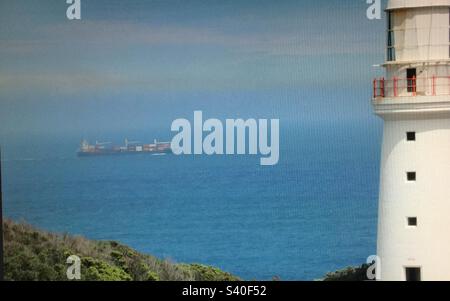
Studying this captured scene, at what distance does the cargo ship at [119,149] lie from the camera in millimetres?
35750

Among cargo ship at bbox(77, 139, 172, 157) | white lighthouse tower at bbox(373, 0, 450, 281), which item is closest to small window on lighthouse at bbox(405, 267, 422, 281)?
white lighthouse tower at bbox(373, 0, 450, 281)

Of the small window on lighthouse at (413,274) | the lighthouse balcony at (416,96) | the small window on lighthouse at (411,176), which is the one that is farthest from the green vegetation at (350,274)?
the lighthouse balcony at (416,96)

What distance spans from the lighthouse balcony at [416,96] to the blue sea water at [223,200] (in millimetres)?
2072

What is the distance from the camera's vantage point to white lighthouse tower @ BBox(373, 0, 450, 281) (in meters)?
30.9

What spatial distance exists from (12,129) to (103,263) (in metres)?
3.52

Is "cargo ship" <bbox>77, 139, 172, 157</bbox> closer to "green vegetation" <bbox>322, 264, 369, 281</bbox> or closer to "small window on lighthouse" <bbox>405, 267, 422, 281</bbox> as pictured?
"green vegetation" <bbox>322, 264, 369, 281</bbox>

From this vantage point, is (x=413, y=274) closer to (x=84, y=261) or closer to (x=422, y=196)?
(x=422, y=196)

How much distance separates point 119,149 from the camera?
3634 cm

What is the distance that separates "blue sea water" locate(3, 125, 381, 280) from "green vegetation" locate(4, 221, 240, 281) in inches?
28.2

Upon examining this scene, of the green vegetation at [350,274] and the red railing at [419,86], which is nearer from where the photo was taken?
the red railing at [419,86]

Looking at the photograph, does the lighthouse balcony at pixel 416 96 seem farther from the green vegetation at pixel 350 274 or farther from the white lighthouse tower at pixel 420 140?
the green vegetation at pixel 350 274
